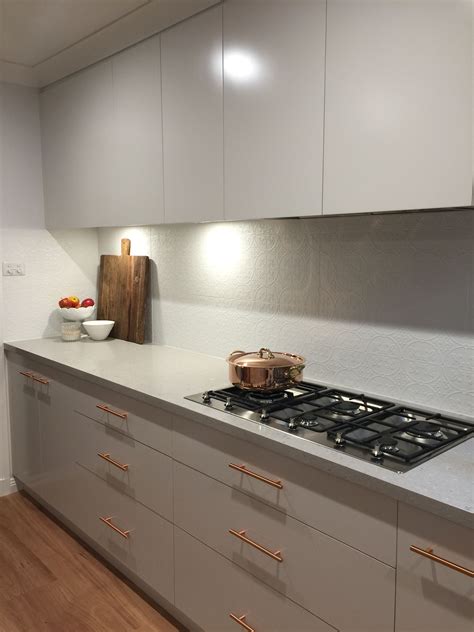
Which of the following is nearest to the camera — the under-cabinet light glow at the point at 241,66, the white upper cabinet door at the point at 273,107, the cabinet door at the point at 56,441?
the white upper cabinet door at the point at 273,107

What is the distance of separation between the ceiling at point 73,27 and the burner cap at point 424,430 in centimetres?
168

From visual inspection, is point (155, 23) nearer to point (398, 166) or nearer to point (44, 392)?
point (398, 166)

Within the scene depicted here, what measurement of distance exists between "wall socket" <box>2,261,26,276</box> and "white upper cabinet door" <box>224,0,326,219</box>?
171cm

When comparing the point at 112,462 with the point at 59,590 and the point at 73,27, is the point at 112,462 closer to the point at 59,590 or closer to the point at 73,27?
the point at 59,590

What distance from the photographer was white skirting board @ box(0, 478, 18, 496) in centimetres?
337

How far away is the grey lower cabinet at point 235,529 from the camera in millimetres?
1311

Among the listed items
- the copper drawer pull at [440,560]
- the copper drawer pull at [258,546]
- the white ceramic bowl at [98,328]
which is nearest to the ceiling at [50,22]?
the white ceramic bowl at [98,328]

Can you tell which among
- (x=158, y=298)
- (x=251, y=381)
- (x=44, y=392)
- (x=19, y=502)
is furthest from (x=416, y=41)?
(x=19, y=502)

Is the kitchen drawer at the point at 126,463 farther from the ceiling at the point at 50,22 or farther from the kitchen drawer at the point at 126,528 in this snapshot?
the ceiling at the point at 50,22

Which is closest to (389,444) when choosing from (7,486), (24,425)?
(24,425)

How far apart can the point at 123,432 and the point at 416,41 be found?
5.72ft

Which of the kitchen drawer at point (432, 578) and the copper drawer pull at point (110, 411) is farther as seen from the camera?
the copper drawer pull at point (110, 411)

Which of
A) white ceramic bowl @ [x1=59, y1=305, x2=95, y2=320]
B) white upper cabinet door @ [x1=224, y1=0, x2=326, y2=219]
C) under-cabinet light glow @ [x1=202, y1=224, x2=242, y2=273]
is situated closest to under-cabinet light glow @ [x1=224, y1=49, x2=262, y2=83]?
white upper cabinet door @ [x1=224, y1=0, x2=326, y2=219]

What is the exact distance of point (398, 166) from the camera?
1.53m
